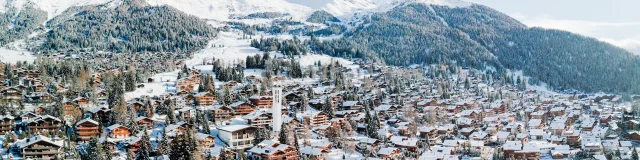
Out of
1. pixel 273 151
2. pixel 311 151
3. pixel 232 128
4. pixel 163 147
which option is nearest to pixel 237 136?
pixel 232 128

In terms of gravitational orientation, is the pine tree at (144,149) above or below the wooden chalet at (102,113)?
below

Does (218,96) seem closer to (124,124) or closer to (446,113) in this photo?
(124,124)

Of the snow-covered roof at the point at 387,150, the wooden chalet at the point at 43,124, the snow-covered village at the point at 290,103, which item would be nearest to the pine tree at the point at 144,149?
the snow-covered village at the point at 290,103

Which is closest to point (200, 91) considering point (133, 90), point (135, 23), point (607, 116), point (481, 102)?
point (133, 90)

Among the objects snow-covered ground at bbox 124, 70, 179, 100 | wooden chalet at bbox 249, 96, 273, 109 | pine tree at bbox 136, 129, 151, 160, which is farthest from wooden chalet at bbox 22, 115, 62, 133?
wooden chalet at bbox 249, 96, 273, 109

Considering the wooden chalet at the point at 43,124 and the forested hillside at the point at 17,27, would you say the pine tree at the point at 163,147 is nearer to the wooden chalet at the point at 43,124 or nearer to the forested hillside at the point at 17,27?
the wooden chalet at the point at 43,124

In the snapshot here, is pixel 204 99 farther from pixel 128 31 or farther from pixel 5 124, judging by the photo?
pixel 128 31

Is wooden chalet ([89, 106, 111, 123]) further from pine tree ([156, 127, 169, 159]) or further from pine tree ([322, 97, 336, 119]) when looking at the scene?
pine tree ([322, 97, 336, 119])
